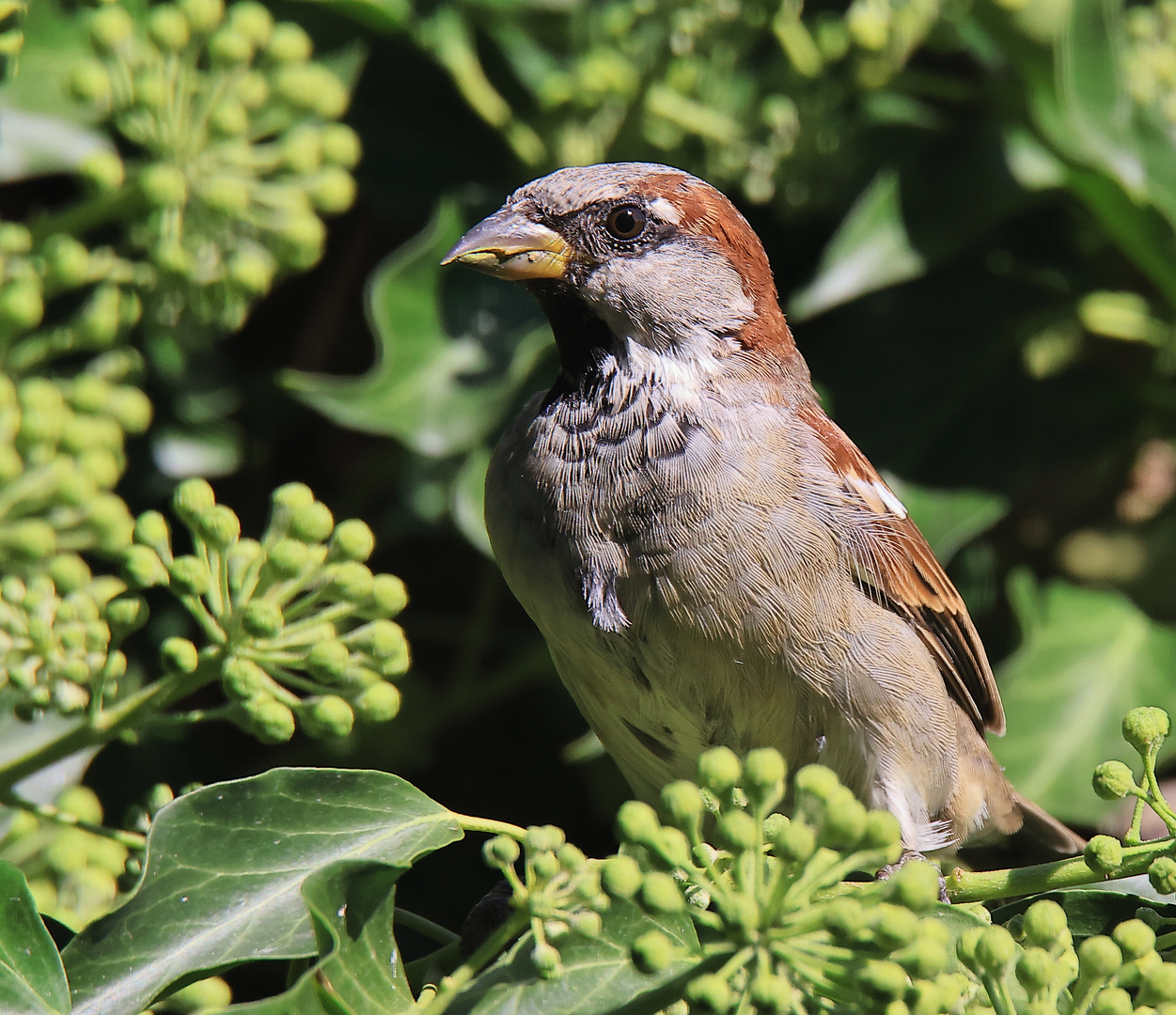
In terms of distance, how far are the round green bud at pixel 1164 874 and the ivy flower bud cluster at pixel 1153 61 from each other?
8.07 ft

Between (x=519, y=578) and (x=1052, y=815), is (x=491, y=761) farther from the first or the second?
(x=1052, y=815)

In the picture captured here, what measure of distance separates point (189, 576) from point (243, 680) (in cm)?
19

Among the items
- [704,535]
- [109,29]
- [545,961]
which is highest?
[109,29]

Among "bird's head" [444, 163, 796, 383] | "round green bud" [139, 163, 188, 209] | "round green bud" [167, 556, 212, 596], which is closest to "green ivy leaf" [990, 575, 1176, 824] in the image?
A: "bird's head" [444, 163, 796, 383]

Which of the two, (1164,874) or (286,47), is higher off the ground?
(286,47)

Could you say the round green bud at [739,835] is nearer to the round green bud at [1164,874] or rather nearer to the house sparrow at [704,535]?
the round green bud at [1164,874]

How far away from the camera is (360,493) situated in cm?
388

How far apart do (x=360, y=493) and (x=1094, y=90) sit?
2.31 metres

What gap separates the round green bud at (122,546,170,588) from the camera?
85.0 inches

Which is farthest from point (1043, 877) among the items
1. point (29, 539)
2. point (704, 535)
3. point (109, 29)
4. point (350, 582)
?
point (109, 29)

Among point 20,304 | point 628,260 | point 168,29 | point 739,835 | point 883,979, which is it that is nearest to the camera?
point 883,979

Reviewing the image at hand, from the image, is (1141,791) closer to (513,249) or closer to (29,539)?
(513,249)

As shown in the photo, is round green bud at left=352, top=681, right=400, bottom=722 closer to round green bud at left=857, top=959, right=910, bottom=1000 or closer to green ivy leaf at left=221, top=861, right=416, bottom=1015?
green ivy leaf at left=221, top=861, right=416, bottom=1015

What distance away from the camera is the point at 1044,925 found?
1780 millimetres
